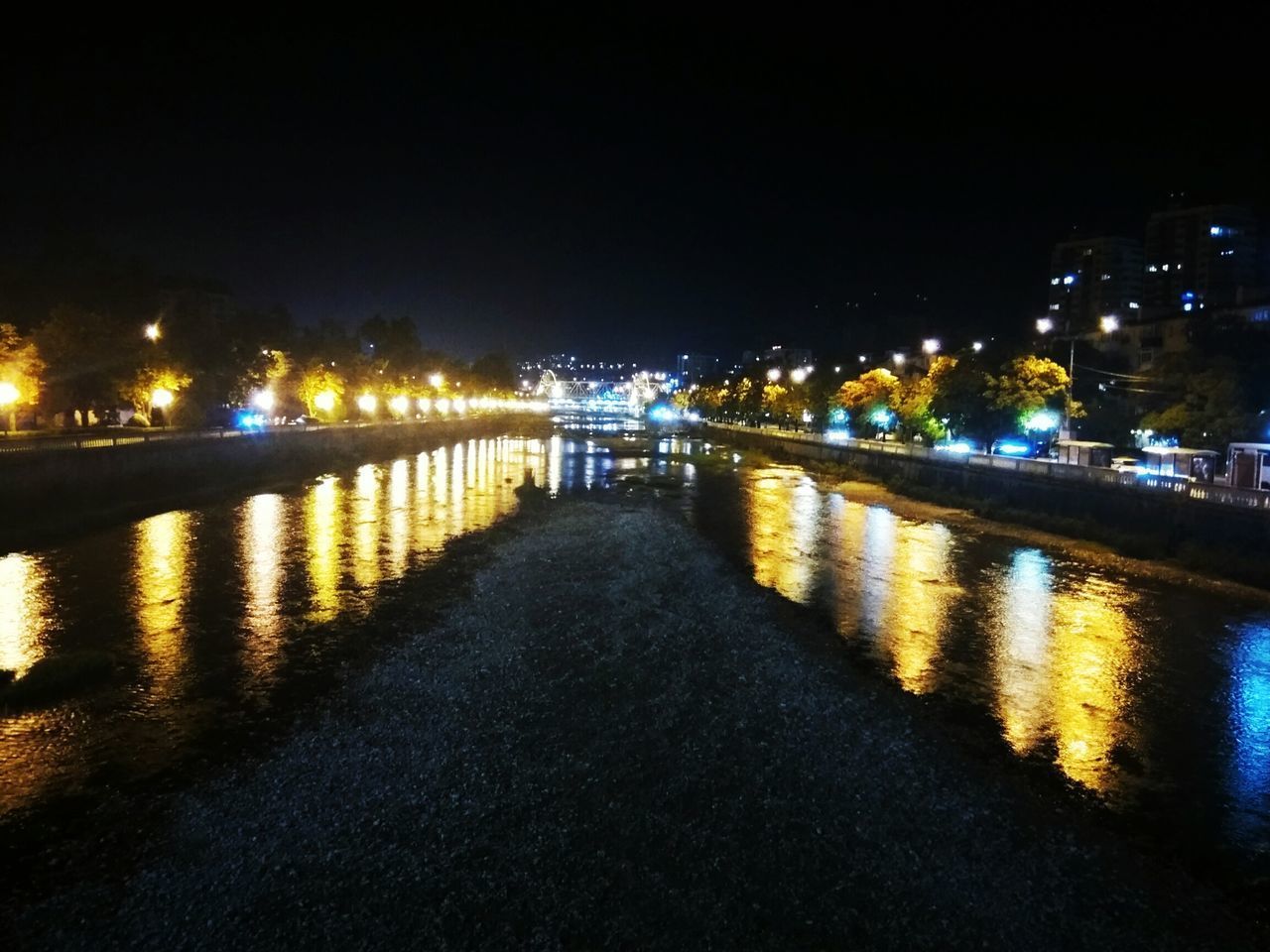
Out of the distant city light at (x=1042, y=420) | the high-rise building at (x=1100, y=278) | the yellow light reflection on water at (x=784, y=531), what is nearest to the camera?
the yellow light reflection on water at (x=784, y=531)

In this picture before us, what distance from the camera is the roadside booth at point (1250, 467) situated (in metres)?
28.1

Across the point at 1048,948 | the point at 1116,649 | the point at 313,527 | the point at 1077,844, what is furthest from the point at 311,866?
the point at 313,527

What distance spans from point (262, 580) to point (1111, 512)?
1106 inches

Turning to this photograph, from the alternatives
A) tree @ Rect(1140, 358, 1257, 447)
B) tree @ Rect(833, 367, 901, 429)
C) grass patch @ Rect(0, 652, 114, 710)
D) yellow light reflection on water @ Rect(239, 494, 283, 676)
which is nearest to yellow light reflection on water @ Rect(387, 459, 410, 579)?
yellow light reflection on water @ Rect(239, 494, 283, 676)

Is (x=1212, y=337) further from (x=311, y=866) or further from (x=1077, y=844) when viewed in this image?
(x=311, y=866)

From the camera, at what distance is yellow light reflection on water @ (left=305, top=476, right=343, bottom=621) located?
1823 cm

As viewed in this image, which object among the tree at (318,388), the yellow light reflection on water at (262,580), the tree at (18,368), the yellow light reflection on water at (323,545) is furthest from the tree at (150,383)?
the tree at (318,388)

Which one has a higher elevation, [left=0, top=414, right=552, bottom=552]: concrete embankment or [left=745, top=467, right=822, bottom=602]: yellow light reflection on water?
[left=0, top=414, right=552, bottom=552]: concrete embankment

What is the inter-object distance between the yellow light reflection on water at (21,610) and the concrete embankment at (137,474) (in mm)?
2706

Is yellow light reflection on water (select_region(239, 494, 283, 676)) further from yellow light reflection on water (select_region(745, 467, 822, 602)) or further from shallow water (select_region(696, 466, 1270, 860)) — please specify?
yellow light reflection on water (select_region(745, 467, 822, 602))

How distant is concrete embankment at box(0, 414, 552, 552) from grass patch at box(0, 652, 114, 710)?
12663 millimetres

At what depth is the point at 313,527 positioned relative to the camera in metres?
28.4

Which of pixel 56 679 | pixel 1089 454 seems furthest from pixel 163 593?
pixel 1089 454

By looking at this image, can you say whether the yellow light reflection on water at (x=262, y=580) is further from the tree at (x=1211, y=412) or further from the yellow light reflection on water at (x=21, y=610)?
the tree at (x=1211, y=412)
